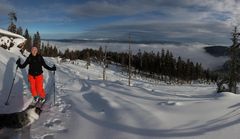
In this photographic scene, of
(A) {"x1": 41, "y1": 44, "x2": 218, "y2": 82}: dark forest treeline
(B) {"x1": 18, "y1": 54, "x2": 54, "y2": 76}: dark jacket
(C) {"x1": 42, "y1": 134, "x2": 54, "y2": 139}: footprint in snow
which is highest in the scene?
(B) {"x1": 18, "y1": 54, "x2": 54, "y2": 76}: dark jacket


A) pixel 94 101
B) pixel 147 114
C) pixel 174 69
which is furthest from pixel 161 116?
pixel 174 69

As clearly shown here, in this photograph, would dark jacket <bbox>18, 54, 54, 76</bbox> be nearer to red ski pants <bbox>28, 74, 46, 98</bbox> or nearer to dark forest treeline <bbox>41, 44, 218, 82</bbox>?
red ski pants <bbox>28, 74, 46, 98</bbox>

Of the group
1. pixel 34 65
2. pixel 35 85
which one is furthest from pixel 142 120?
pixel 34 65

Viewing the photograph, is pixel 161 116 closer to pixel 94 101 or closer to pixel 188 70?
pixel 94 101

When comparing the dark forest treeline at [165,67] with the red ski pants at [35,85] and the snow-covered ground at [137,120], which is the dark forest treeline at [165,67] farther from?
the snow-covered ground at [137,120]

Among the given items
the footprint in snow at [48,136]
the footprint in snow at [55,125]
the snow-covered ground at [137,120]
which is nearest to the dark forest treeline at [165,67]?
the snow-covered ground at [137,120]

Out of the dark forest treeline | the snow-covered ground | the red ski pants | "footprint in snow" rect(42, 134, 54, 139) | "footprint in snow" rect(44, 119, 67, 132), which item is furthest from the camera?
the dark forest treeline

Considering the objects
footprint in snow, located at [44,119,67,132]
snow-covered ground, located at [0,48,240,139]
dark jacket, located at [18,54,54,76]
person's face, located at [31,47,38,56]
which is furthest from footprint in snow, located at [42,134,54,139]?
person's face, located at [31,47,38,56]

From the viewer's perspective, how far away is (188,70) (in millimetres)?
131750

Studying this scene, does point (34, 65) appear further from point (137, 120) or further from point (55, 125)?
point (137, 120)

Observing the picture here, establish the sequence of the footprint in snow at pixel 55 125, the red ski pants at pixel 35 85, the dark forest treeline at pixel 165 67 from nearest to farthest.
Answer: the footprint in snow at pixel 55 125
the red ski pants at pixel 35 85
the dark forest treeline at pixel 165 67

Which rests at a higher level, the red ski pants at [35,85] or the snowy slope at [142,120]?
the red ski pants at [35,85]

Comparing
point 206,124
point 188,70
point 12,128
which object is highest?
point 206,124

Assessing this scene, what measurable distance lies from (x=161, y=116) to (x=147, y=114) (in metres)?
0.48
